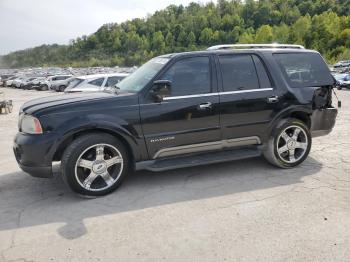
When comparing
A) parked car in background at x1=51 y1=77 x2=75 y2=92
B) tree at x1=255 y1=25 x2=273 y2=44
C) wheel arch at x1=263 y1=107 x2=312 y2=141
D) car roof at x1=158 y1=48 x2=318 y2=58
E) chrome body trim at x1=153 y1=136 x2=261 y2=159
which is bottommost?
parked car in background at x1=51 y1=77 x2=75 y2=92

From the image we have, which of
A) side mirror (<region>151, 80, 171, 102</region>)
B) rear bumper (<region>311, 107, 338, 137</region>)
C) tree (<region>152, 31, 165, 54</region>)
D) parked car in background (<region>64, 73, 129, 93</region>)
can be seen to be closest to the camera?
side mirror (<region>151, 80, 171, 102</region>)

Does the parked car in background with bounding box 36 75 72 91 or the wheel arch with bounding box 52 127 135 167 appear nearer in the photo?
the wheel arch with bounding box 52 127 135 167

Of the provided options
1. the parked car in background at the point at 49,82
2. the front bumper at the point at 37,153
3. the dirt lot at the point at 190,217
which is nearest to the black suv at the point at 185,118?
the front bumper at the point at 37,153

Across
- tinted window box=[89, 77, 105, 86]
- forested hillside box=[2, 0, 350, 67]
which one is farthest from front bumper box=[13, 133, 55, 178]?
forested hillside box=[2, 0, 350, 67]

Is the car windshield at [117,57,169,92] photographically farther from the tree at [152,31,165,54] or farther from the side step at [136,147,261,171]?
the tree at [152,31,165,54]

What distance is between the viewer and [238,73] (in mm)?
4988

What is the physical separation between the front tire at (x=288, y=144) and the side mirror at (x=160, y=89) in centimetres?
177

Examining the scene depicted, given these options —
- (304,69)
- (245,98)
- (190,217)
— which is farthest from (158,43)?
(190,217)

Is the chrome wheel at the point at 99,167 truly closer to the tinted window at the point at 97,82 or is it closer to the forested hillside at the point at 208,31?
the tinted window at the point at 97,82

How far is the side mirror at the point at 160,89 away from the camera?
4371 millimetres

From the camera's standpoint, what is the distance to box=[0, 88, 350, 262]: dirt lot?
3.10m

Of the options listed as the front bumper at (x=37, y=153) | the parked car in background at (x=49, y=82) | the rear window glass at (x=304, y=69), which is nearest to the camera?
the front bumper at (x=37, y=153)

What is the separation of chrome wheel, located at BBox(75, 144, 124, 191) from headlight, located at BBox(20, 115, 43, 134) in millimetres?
579

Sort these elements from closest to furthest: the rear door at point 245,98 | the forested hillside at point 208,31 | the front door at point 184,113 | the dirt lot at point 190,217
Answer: the dirt lot at point 190,217, the front door at point 184,113, the rear door at point 245,98, the forested hillside at point 208,31
